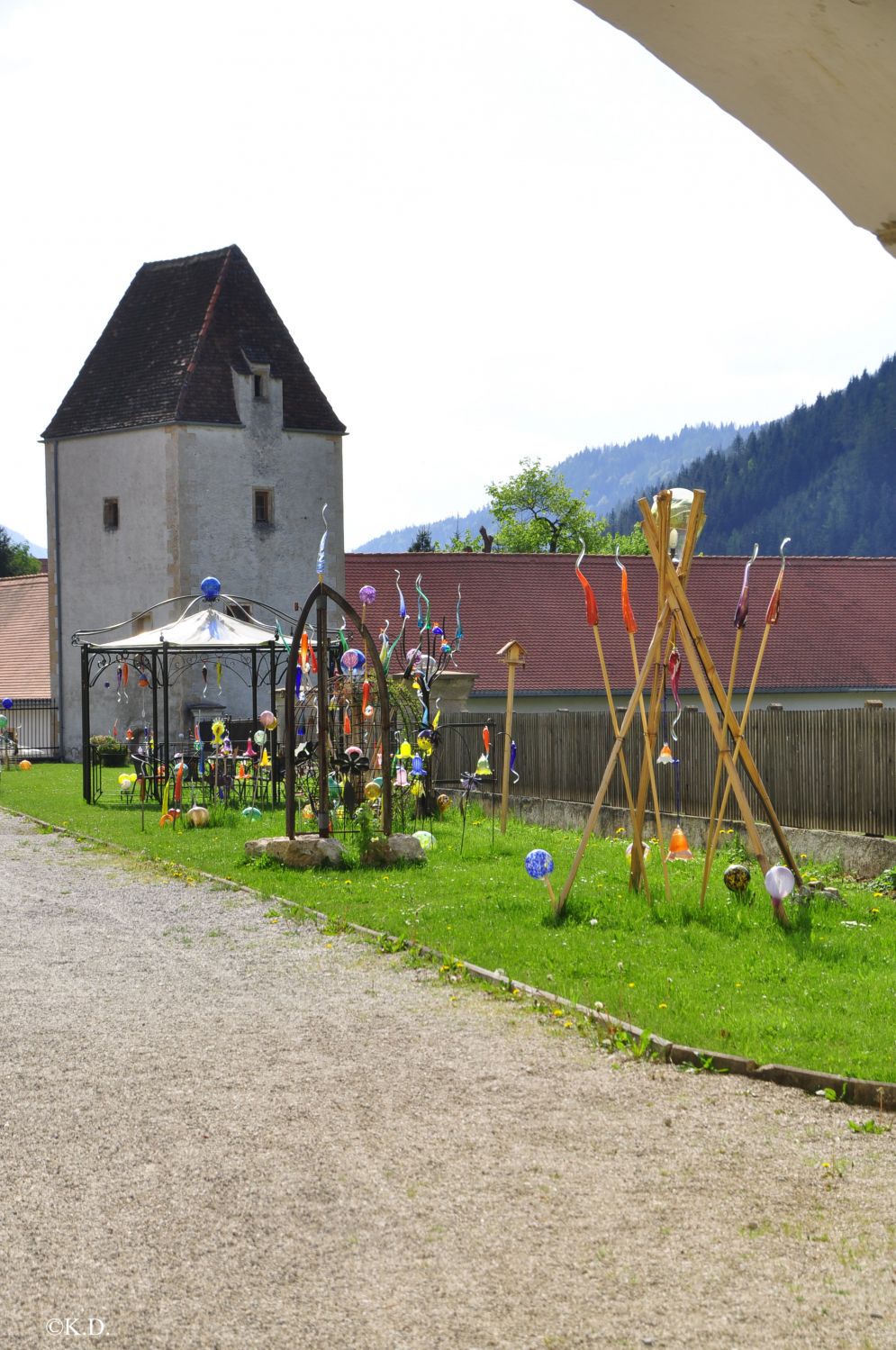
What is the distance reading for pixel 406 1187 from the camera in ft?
18.2

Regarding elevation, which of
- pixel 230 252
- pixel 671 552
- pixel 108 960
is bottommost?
pixel 108 960

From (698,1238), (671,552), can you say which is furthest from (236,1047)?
(671,552)

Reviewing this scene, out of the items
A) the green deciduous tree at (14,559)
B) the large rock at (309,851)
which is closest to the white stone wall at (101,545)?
the large rock at (309,851)

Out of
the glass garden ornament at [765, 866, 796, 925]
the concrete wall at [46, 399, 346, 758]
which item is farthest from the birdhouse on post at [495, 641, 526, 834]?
the concrete wall at [46, 399, 346, 758]

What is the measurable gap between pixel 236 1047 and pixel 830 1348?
426cm

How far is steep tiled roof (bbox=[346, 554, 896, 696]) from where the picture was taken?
137 feet

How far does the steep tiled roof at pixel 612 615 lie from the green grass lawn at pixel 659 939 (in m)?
25.0

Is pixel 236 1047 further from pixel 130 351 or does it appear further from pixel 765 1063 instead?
pixel 130 351

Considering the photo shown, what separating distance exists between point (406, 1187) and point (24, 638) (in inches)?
1915

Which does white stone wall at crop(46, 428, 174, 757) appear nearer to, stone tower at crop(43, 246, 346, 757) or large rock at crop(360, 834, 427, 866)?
stone tower at crop(43, 246, 346, 757)

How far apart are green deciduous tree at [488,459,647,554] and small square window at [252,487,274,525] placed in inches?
1779

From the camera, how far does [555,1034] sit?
799 centimetres

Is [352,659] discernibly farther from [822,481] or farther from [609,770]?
[822,481]

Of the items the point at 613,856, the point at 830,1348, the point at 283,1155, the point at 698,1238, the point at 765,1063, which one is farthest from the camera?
the point at 613,856
